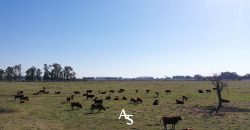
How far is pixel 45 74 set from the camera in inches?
6944

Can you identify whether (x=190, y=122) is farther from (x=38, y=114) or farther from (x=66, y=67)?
(x=66, y=67)

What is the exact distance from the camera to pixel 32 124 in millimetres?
28109

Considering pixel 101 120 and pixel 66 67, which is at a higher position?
pixel 66 67

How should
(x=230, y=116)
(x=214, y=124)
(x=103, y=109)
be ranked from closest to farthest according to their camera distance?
(x=214, y=124), (x=230, y=116), (x=103, y=109)

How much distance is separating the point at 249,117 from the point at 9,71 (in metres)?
177

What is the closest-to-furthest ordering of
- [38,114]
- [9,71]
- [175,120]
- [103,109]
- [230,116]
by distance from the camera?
[175,120] → [230,116] → [38,114] → [103,109] → [9,71]

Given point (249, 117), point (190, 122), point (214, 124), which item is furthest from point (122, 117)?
point (249, 117)

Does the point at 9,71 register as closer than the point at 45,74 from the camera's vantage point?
No

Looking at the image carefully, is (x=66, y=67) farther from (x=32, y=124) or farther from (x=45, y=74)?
(x=32, y=124)

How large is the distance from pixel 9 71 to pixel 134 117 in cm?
17335

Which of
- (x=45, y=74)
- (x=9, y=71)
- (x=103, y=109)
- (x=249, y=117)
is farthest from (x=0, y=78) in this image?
(x=249, y=117)

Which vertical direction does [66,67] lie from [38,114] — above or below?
above

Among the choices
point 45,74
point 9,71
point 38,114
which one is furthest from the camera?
point 9,71

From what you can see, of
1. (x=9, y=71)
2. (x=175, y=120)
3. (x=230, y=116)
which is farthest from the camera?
(x=9, y=71)
